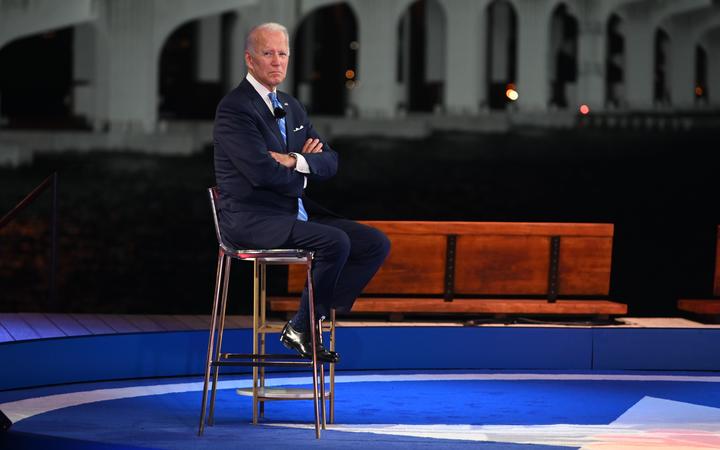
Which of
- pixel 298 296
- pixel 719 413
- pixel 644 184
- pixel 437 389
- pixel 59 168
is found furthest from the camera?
pixel 644 184

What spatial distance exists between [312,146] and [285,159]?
0.15 meters

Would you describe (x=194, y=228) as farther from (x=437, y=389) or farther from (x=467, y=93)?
(x=437, y=389)

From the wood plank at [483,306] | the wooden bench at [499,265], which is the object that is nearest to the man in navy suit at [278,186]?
the wood plank at [483,306]

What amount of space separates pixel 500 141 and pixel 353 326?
322 cm

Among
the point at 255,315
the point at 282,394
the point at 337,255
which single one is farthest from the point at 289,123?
the point at 282,394

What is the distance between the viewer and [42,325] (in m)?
6.29

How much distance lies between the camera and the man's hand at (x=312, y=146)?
14.9 feet

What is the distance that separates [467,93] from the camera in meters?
9.47

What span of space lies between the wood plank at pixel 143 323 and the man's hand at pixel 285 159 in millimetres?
1926

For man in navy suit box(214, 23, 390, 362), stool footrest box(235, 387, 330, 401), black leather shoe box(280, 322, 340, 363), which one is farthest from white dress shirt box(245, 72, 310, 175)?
stool footrest box(235, 387, 330, 401)

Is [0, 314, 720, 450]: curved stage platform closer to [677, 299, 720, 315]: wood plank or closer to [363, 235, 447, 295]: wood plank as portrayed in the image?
[677, 299, 720, 315]: wood plank

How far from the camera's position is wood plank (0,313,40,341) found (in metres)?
5.86

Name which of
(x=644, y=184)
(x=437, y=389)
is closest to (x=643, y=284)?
(x=644, y=184)

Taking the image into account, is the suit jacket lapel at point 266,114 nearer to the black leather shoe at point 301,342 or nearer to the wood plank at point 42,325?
the black leather shoe at point 301,342
